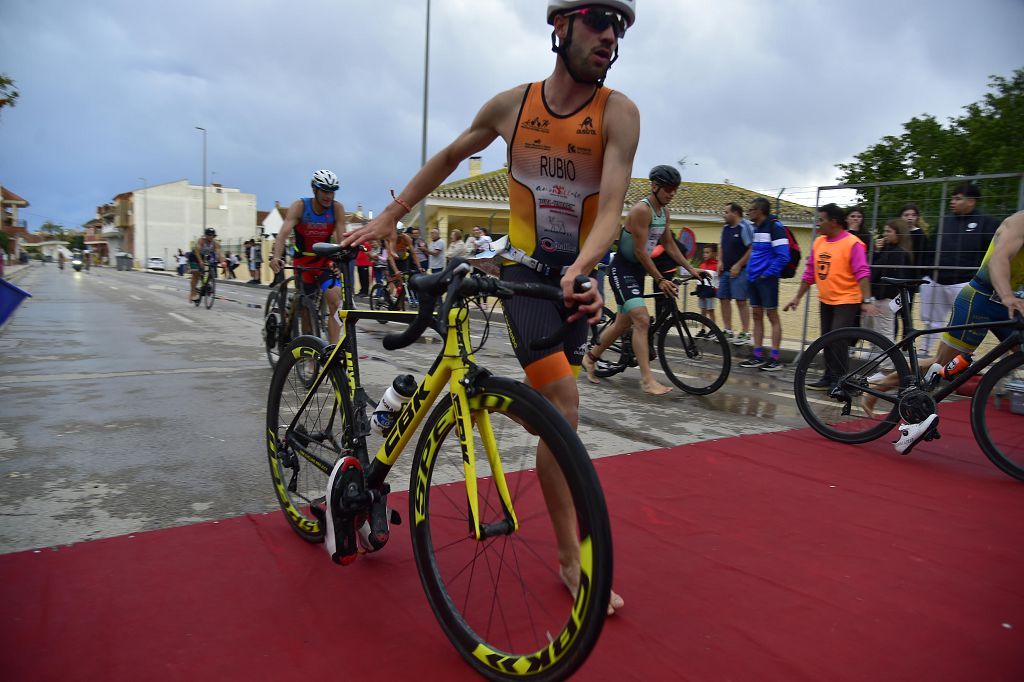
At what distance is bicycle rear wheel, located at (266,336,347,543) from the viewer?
2.84 metres

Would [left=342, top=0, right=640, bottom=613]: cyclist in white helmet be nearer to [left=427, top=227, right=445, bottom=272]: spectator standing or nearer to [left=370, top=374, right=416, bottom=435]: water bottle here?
[left=370, top=374, right=416, bottom=435]: water bottle

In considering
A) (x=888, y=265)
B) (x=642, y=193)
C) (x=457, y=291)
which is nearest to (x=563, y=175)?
(x=457, y=291)

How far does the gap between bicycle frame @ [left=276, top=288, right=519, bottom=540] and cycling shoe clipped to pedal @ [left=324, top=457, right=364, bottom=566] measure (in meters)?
0.05

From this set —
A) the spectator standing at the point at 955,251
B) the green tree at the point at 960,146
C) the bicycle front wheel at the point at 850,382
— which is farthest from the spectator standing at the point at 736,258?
the green tree at the point at 960,146

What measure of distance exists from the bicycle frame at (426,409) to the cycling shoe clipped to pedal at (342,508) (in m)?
0.05

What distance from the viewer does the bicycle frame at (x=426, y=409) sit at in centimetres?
209

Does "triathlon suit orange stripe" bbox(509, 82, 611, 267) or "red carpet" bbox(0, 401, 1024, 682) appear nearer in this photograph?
"red carpet" bbox(0, 401, 1024, 682)

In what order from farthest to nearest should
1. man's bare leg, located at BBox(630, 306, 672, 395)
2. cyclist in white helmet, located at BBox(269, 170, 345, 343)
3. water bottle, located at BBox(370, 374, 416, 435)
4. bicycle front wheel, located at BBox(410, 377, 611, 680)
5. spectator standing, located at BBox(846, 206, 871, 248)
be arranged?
spectator standing, located at BBox(846, 206, 871, 248), cyclist in white helmet, located at BBox(269, 170, 345, 343), man's bare leg, located at BBox(630, 306, 672, 395), water bottle, located at BBox(370, 374, 416, 435), bicycle front wheel, located at BBox(410, 377, 611, 680)

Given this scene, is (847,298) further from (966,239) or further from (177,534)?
(177,534)

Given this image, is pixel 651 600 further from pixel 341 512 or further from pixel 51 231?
pixel 51 231

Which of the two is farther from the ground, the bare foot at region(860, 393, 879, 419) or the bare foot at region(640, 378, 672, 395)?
the bare foot at region(860, 393, 879, 419)

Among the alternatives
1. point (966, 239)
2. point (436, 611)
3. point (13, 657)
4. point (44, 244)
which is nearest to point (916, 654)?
point (436, 611)

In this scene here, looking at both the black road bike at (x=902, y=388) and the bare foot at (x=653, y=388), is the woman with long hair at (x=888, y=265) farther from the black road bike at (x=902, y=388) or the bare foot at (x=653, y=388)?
the black road bike at (x=902, y=388)

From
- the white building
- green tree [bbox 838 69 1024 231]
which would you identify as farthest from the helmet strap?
the white building
